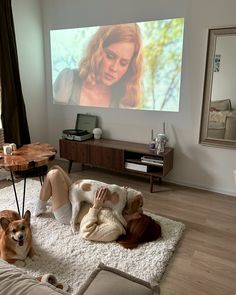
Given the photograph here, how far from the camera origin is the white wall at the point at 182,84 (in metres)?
2.89

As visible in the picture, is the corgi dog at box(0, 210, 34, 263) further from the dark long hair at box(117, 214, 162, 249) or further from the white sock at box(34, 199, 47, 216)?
the dark long hair at box(117, 214, 162, 249)

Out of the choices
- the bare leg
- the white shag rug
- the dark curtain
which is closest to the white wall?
the dark curtain

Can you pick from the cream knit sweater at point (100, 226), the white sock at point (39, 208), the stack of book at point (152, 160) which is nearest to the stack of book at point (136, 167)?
the stack of book at point (152, 160)

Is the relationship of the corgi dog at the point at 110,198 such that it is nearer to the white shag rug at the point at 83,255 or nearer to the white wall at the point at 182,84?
the white shag rug at the point at 83,255

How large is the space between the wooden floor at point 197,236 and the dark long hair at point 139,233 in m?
0.23

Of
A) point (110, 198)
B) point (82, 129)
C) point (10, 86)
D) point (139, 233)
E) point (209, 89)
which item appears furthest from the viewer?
point (82, 129)

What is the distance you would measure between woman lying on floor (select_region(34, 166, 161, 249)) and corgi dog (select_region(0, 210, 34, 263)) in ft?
1.59

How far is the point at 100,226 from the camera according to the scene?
2182mm

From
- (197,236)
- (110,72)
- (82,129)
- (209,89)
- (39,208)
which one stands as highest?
(110,72)

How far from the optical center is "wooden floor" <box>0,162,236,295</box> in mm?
1768

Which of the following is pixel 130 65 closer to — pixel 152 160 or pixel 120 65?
pixel 120 65

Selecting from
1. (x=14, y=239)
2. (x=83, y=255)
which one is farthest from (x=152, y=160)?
(x=14, y=239)

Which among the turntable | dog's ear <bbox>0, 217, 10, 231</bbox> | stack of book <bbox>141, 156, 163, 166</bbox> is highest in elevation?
the turntable

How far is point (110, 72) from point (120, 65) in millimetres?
172
